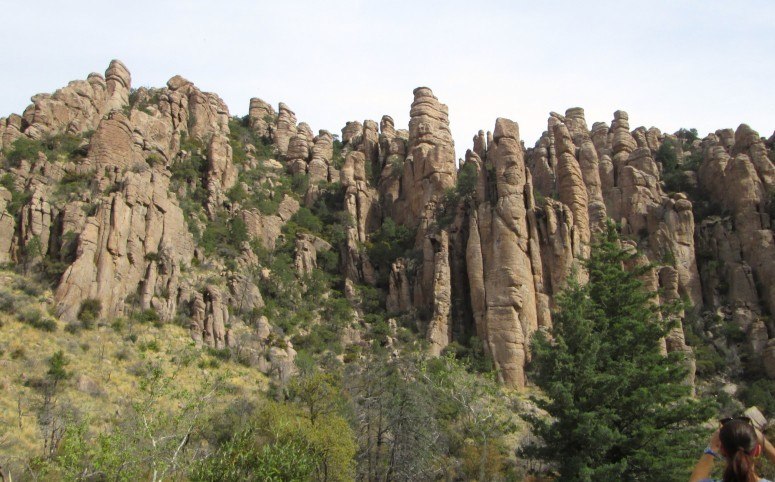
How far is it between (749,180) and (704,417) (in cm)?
3941

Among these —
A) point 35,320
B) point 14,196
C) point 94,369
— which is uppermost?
point 14,196

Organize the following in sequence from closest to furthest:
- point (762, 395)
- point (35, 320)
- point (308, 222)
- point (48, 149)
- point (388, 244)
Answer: point (35, 320) < point (762, 395) < point (48, 149) < point (388, 244) < point (308, 222)

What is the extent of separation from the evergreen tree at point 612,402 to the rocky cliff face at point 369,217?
45.9 feet

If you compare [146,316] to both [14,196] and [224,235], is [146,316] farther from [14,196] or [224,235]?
[14,196]

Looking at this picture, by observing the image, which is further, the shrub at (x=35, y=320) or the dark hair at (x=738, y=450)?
the shrub at (x=35, y=320)

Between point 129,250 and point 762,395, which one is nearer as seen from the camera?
point 762,395

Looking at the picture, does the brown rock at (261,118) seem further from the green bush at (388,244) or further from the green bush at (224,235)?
the green bush at (224,235)

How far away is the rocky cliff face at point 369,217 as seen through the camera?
42406mm

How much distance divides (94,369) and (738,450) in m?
34.3

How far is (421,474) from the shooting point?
31.6 metres

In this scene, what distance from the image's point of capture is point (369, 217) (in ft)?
202

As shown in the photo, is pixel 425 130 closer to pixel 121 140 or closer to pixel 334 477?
pixel 121 140

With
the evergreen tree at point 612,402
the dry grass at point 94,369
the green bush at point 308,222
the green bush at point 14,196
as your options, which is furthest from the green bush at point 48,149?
the evergreen tree at point 612,402

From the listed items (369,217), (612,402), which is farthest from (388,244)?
(612,402)
